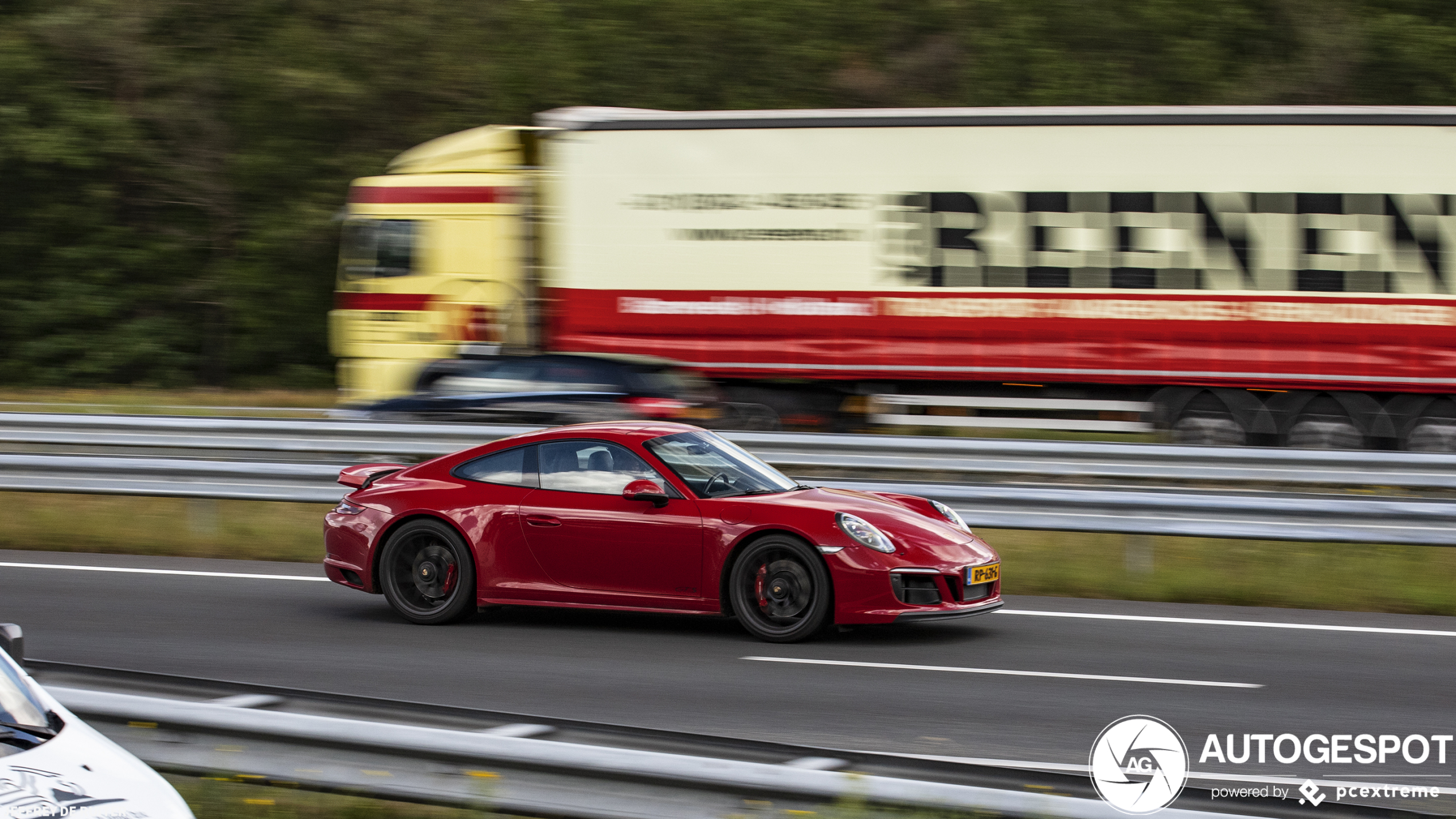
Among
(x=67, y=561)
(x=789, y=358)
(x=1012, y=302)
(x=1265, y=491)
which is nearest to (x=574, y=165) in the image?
(x=789, y=358)

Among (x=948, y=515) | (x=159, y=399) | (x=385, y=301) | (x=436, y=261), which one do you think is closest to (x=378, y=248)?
(x=385, y=301)

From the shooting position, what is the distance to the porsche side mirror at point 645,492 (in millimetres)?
7805

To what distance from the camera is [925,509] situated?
8.29m

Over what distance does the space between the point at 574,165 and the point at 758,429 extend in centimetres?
375

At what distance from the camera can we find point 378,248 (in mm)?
18281

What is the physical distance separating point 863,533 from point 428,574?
8.24ft

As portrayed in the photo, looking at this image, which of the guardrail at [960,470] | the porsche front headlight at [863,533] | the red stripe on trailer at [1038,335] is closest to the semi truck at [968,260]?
the red stripe on trailer at [1038,335]

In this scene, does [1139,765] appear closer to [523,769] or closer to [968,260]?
[523,769]

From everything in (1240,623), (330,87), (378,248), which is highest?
(330,87)

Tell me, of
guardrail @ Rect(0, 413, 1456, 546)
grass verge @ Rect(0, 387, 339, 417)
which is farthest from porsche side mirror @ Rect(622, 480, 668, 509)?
grass verge @ Rect(0, 387, 339, 417)

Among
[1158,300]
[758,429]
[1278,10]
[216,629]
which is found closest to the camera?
[216,629]

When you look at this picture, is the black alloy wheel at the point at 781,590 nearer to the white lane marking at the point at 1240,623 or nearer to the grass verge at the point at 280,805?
the white lane marking at the point at 1240,623

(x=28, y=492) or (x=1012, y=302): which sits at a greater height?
(x=1012, y=302)

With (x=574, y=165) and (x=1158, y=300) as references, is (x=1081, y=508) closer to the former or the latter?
(x=1158, y=300)
